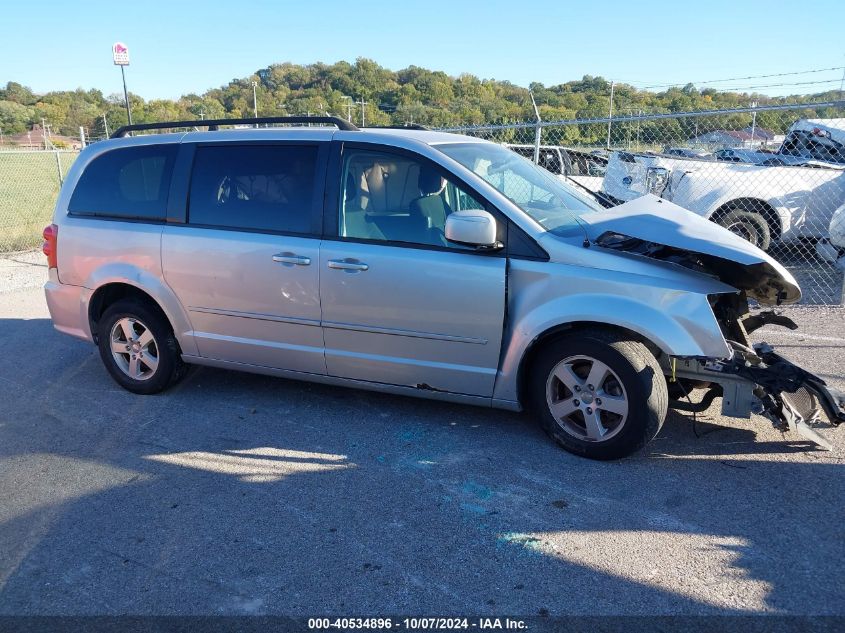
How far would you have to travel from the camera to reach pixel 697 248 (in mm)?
3711

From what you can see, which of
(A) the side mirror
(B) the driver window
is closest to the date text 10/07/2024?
(A) the side mirror

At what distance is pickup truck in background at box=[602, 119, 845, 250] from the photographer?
9.44 metres

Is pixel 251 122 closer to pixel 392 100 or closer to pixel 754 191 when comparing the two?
pixel 754 191

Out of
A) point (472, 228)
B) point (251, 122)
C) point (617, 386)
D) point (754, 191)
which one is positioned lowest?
point (617, 386)

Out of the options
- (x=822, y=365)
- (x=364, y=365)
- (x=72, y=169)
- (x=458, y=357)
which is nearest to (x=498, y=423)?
(x=458, y=357)

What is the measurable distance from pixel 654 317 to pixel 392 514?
1730 mm

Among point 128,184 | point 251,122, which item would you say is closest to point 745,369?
point 251,122

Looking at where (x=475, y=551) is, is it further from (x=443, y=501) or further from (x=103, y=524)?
(x=103, y=524)

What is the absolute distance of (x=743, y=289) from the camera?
162 inches

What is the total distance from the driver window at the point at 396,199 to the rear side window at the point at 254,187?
0.91ft

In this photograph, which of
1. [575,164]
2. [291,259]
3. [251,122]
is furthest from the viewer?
[575,164]

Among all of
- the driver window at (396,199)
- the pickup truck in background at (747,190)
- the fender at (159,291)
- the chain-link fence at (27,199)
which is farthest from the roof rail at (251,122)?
the pickup truck in background at (747,190)

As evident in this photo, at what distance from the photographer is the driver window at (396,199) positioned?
4199 millimetres

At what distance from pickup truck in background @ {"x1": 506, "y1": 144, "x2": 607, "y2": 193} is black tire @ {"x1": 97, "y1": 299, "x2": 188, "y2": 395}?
7.10 m
